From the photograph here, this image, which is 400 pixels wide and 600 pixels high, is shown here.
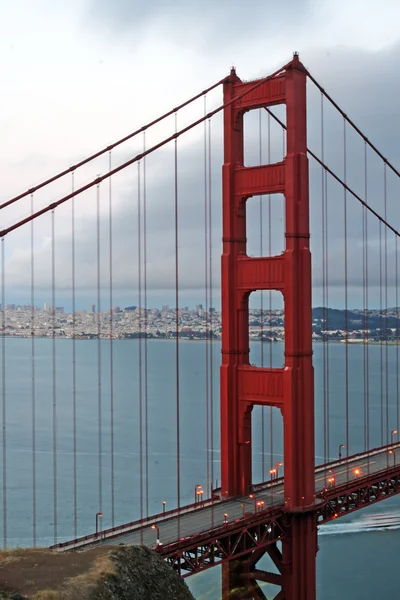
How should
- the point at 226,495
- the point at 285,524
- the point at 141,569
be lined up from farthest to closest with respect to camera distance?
the point at 226,495
the point at 285,524
the point at 141,569

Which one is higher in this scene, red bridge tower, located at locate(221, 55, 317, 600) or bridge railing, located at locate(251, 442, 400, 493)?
red bridge tower, located at locate(221, 55, 317, 600)

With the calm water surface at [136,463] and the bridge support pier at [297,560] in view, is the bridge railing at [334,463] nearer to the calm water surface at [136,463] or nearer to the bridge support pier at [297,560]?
the calm water surface at [136,463]

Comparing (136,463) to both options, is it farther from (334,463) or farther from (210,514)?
(210,514)

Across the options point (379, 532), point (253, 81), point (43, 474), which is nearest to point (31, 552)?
point (253, 81)

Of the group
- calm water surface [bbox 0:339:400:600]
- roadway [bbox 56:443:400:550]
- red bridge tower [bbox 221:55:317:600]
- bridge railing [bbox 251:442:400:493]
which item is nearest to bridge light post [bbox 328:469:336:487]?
roadway [bbox 56:443:400:550]

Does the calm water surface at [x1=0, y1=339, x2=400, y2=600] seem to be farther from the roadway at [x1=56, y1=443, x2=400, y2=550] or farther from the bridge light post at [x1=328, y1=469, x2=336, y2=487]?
the bridge light post at [x1=328, y1=469, x2=336, y2=487]

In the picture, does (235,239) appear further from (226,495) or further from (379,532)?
(379,532)
